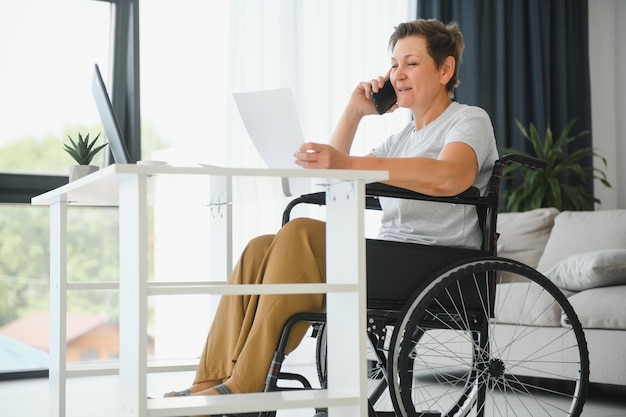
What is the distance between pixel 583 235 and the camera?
11.6 ft

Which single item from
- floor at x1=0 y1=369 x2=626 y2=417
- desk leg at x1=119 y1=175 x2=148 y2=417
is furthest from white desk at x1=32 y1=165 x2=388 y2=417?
floor at x1=0 y1=369 x2=626 y2=417

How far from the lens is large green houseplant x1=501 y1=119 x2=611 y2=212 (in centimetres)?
454

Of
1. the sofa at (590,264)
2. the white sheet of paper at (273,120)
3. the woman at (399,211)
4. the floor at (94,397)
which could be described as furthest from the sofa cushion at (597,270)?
the white sheet of paper at (273,120)

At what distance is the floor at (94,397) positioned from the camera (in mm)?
2643

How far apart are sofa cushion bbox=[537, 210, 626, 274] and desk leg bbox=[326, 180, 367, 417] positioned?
2.15 metres

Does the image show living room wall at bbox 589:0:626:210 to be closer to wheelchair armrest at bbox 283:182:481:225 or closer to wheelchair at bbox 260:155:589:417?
wheelchair at bbox 260:155:589:417

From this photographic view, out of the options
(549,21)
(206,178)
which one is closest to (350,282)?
(206,178)

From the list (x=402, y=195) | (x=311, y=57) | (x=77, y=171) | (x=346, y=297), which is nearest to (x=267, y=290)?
(x=346, y=297)

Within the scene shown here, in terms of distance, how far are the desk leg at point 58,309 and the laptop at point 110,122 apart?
297mm

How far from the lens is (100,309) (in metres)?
3.91

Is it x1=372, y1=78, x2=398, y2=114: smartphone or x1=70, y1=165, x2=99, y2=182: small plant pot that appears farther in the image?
x1=372, y1=78, x2=398, y2=114: smartphone

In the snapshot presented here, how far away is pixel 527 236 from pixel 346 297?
2.55 meters

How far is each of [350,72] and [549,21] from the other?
146cm

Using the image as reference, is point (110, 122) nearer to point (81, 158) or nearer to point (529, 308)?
point (81, 158)
